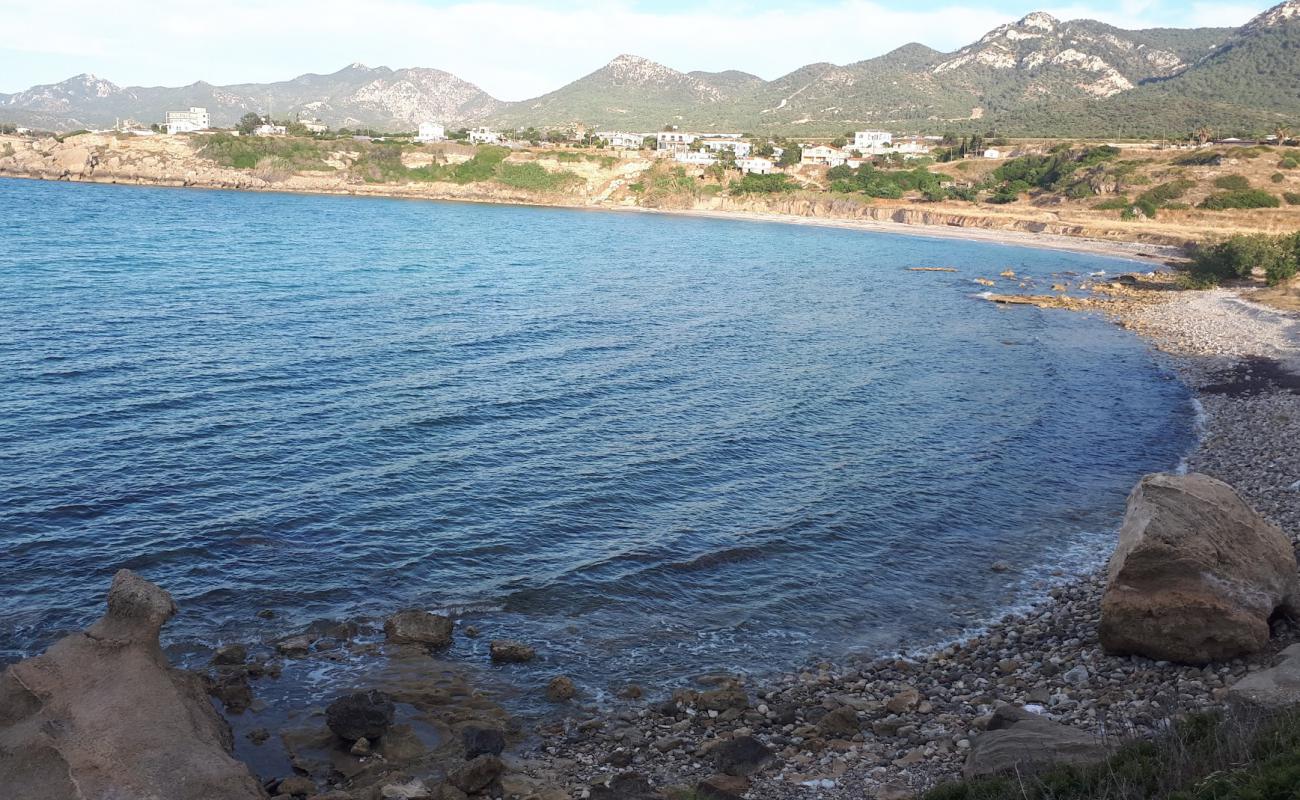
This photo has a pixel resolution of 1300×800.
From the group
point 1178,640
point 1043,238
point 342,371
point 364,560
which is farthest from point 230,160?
point 1178,640

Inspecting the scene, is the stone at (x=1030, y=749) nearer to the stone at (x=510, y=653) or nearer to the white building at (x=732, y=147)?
the stone at (x=510, y=653)

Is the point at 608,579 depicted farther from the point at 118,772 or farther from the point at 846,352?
the point at 846,352

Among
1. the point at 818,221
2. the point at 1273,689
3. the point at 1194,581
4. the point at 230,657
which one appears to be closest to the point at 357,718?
the point at 230,657

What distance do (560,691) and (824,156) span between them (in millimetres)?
168858

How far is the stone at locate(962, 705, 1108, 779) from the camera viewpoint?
32.8 feet

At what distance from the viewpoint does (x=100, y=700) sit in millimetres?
10758

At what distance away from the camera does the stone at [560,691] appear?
48.1ft

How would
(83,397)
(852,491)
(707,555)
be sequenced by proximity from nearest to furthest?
(707,555) < (852,491) < (83,397)

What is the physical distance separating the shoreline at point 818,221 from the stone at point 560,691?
9024cm

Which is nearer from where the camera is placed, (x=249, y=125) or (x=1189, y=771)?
(x=1189, y=771)

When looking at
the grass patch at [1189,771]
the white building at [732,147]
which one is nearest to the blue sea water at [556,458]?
the grass patch at [1189,771]

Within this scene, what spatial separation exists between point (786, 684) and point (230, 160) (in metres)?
166

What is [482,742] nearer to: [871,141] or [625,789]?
[625,789]

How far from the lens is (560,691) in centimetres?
1471
